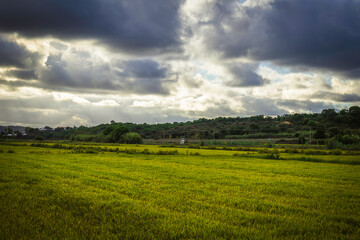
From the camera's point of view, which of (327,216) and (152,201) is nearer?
(327,216)

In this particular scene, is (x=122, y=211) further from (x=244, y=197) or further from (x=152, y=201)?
(x=244, y=197)

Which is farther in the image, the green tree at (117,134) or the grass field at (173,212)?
the green tree at (117,134)

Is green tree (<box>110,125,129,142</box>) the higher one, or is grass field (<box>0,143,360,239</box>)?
green tree (<box>110,125,129,142</box>)

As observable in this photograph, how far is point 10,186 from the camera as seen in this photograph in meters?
12.5

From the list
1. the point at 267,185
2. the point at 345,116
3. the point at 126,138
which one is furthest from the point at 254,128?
the point at 267,185

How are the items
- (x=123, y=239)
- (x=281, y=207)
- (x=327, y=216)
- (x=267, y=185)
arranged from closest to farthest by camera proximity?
1. (x=123, y=239)
2. (x=327, y=216)
3. (x=281, y=207)
4. (x=267, y=185)

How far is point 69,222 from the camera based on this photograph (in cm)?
781

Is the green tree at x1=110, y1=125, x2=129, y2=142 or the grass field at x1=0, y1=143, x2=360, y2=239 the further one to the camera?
the green tree at x1=110, y1=125, x2=129, y2=142

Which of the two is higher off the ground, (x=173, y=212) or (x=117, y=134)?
(x=117, y=134)

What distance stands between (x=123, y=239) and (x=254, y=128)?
141 meters

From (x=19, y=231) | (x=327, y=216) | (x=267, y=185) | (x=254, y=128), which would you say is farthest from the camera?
A: (x=254, y=128)

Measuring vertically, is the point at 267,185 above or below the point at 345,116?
below

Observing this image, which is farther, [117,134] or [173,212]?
[117,134]

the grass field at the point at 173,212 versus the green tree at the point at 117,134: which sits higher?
the green tree at the point at 117,134
